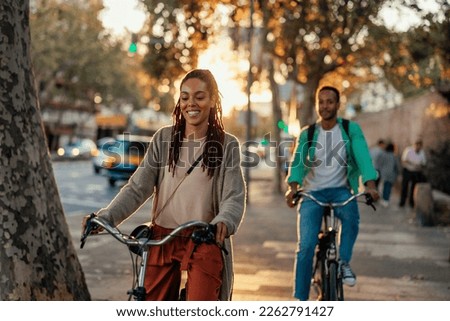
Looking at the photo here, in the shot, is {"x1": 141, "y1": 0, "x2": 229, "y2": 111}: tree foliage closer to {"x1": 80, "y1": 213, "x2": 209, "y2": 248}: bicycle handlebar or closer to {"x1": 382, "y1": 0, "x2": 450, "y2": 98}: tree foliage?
{"x1": 382, "y1": 0, "x2": 450, "y2": 98}: tree foliage

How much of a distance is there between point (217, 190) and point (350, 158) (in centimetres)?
243

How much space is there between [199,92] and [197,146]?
0.86 ft

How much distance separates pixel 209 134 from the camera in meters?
3.83

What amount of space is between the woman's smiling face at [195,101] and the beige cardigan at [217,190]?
0.17 metres

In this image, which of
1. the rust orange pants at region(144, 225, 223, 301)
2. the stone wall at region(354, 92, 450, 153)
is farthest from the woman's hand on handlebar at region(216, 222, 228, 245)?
the stone wall at region(354, 92, 450, 153)

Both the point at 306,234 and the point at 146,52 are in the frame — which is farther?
the point at 146,52

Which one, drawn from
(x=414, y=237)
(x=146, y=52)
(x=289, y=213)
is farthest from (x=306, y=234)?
(x=146, y=52)

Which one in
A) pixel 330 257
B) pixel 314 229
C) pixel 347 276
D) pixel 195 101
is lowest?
pixel 347 276

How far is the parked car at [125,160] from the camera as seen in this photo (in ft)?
87.6

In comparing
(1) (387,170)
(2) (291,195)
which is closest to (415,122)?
(1) (387,170)

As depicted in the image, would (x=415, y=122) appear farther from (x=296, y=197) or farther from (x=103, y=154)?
(x=296, y=197)

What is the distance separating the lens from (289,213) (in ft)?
57.5
